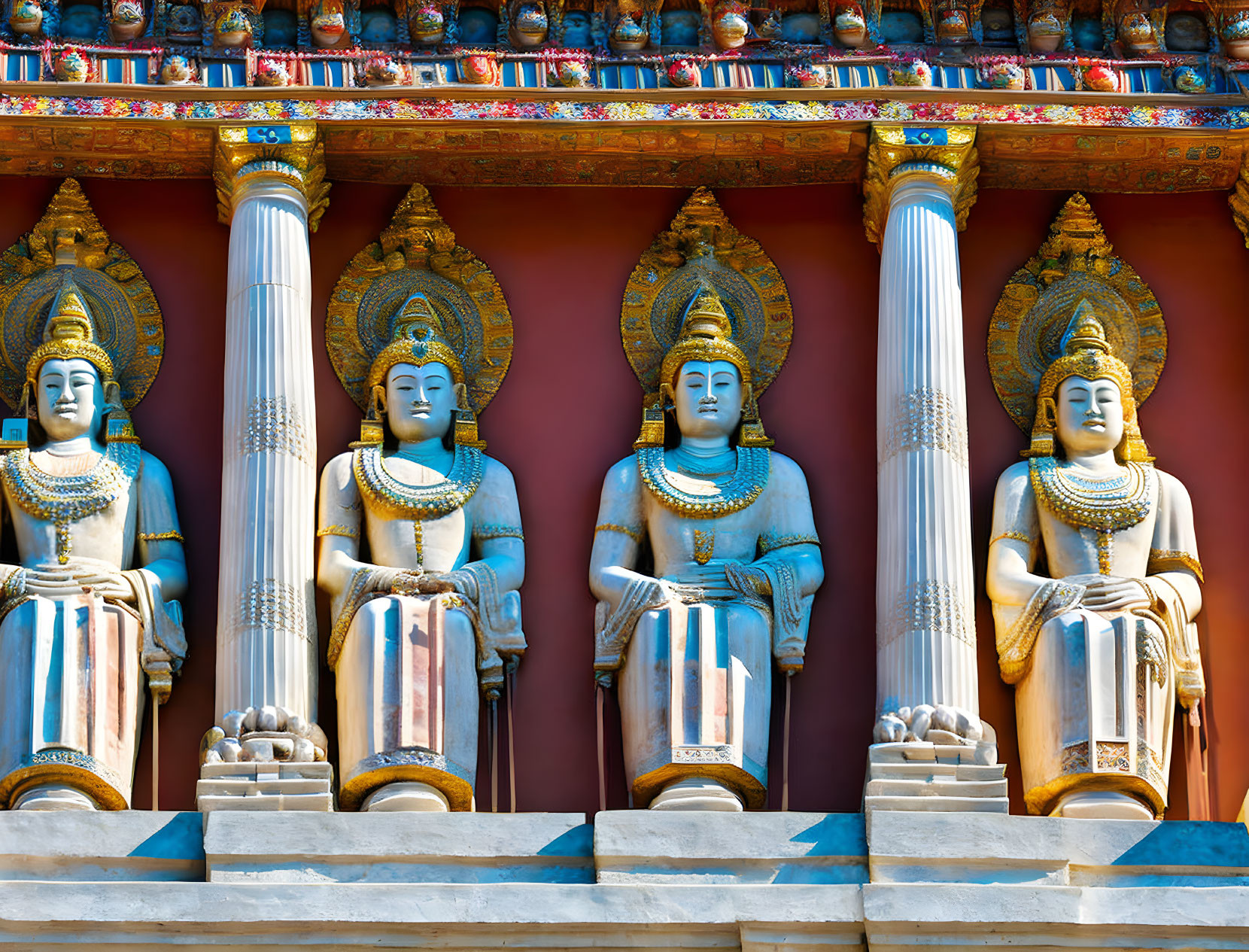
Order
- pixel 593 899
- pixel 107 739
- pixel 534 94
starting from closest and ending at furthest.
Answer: pixel 593 899, pixel 107 739, pixel 534 94

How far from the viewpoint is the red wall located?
14.5 m

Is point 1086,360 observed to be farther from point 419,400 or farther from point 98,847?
point 98,847

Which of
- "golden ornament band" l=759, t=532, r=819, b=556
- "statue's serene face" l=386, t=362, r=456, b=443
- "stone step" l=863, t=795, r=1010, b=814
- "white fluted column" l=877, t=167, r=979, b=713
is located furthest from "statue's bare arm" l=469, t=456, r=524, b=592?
"stone step" l=863, t=795, r=1010, b=814

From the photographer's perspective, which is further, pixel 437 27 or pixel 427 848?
pixel 437 27

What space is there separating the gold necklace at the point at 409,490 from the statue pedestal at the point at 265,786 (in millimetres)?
1519

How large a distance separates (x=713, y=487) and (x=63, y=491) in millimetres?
2986

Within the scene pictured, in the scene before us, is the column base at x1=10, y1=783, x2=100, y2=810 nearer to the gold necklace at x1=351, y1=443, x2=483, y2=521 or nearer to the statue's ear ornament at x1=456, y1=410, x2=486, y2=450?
the gold necklace at x1=351, y1=443, x2=483, y2=521

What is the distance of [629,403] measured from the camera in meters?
15.3

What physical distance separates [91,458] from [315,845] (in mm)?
2616

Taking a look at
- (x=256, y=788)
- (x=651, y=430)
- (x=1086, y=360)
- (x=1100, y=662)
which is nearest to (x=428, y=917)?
(x=256, y=788)

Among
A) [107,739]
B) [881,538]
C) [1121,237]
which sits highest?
[1121,237]

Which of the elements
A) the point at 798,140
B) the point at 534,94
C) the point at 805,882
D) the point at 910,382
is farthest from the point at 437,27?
the point at 805,882

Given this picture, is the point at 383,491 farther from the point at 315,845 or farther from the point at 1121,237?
the point at 1121,237

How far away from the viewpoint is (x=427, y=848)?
512 inches
